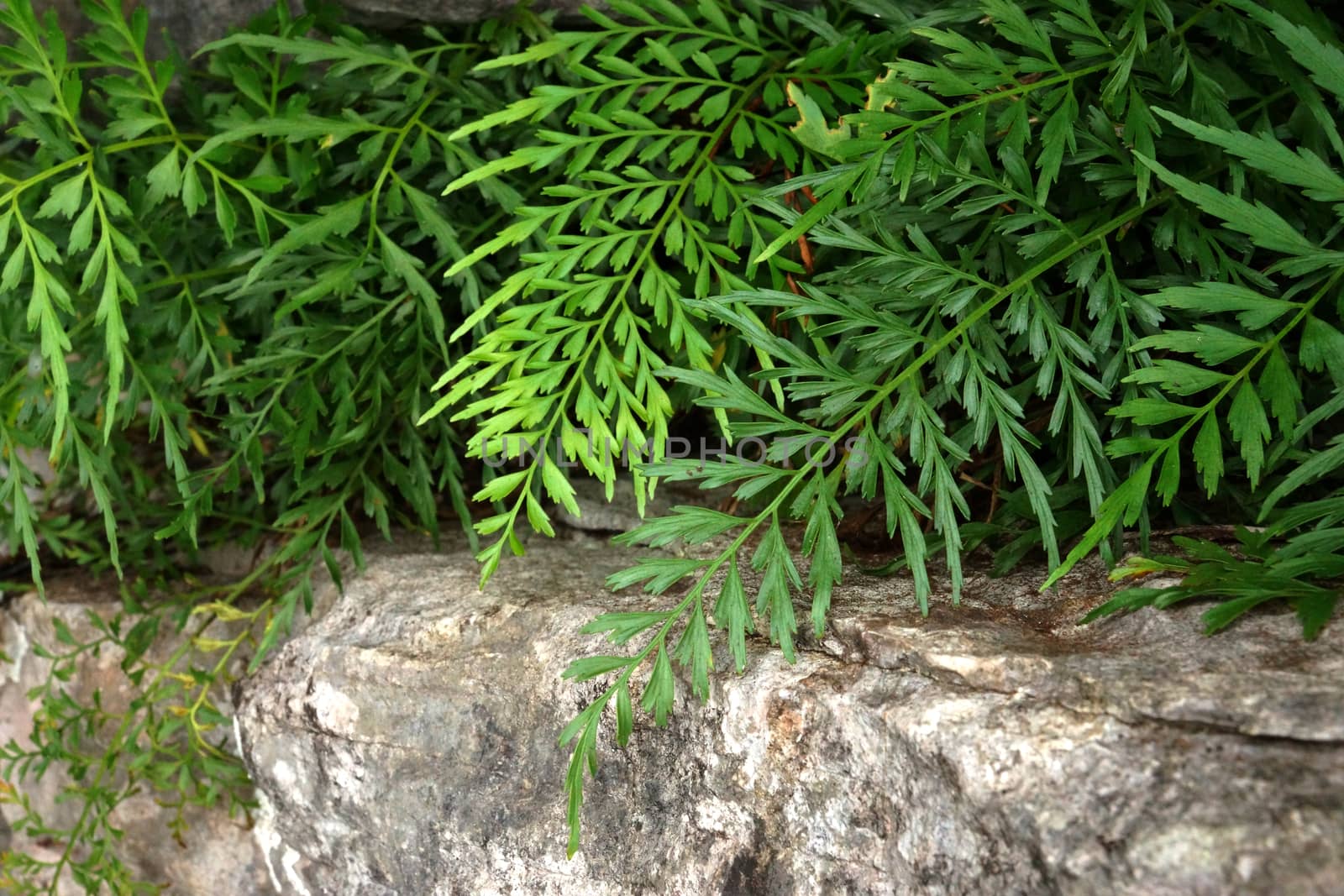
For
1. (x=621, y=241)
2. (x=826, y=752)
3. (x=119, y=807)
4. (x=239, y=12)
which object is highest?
(x=239, y=12)

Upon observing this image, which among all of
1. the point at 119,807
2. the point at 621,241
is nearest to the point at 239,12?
the point at 621,241

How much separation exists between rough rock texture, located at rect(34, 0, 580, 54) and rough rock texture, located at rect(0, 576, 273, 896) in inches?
48.2

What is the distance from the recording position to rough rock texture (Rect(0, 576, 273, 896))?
84.7 inches

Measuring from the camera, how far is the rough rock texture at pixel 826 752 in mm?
1037

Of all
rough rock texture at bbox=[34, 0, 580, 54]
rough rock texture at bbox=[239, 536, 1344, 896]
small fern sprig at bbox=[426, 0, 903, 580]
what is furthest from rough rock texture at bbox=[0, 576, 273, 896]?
rough rock texture at bbox=[34, 0, 580, 54]

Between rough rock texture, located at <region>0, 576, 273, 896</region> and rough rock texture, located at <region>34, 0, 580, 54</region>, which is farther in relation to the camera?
rough rock texture, located at <region>0, 576, 273, 896</region>

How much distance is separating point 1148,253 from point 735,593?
82 centimetres

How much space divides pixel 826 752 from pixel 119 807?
1752 mm

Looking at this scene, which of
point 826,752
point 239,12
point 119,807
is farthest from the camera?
point 119,807

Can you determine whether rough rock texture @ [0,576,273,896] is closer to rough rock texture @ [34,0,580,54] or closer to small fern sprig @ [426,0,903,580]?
small fern sprig @ [426,0,903,580]

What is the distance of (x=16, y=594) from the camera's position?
2467 millimetres

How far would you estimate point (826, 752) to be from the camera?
133 cm

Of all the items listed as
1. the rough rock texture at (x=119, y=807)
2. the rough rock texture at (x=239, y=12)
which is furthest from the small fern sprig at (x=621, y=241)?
the rough rock texture at (x=119, y=807)

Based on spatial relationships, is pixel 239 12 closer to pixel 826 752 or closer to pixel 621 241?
pixel 621 241
